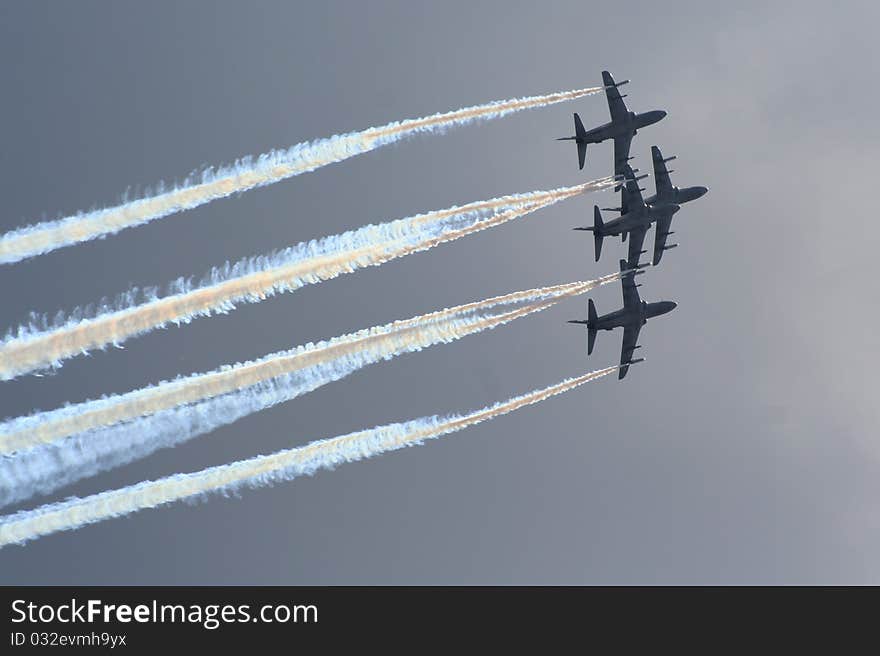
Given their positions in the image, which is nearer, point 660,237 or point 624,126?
point 624,126

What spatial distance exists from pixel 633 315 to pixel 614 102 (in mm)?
12798

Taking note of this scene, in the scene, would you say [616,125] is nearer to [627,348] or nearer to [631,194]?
[631,194]

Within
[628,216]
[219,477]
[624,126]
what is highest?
[624,126]

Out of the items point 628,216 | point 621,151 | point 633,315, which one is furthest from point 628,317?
point 621,151

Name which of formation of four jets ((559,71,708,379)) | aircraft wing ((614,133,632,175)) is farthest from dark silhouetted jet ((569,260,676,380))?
aircraft wing ((614,133,632,175))

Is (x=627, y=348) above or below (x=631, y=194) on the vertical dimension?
below

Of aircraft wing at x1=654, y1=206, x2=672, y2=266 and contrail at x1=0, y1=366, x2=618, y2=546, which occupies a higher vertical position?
aircraft wing at x1=654, y1=206, x2=672, y2=266

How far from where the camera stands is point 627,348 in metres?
109

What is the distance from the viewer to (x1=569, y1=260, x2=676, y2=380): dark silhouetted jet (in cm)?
10462

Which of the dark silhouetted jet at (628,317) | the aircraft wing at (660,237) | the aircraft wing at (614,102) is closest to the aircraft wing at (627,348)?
the dark silhouetted jet at (628,317)

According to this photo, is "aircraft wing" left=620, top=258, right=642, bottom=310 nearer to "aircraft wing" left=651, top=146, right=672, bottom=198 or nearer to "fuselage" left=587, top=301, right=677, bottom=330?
"fuselage" left=587, top=301, right=677, bottom=330

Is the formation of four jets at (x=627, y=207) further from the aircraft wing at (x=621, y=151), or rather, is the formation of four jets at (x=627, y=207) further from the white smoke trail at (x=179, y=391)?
the white smoke trail at (x=179, y=391)

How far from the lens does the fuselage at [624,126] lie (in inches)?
4203
